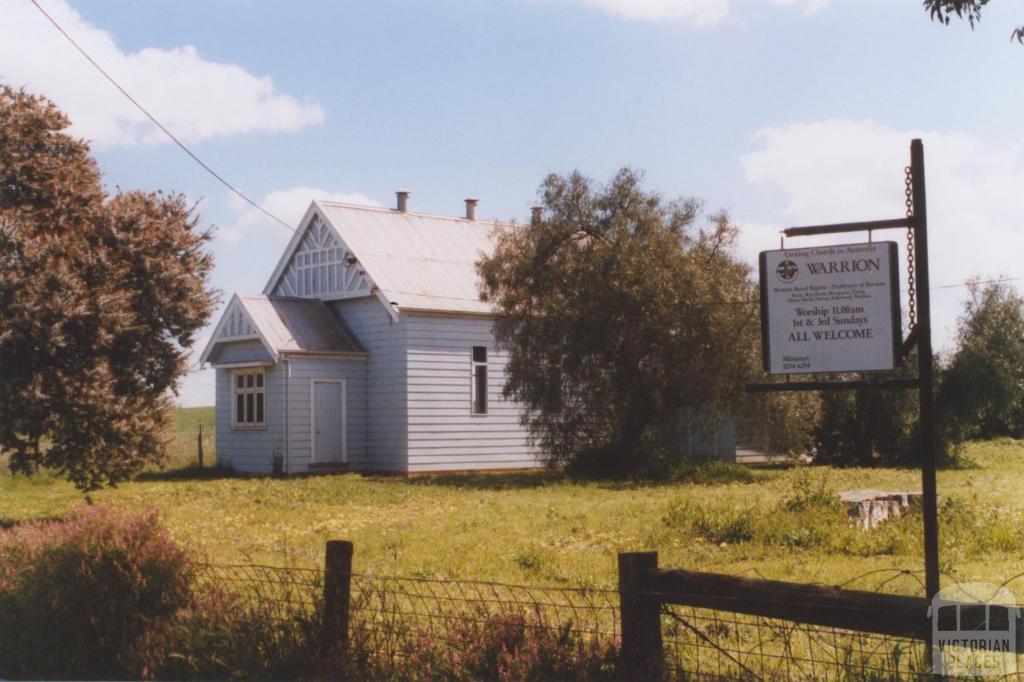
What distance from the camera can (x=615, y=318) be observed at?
2600 cm

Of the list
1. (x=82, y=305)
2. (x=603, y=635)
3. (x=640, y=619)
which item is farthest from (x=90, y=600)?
(x=82, y=305)

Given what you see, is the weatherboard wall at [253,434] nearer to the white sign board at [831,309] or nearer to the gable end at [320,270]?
the gable end at [320,270]

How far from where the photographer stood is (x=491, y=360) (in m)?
30.8

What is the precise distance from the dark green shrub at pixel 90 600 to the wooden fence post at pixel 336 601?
150 cm

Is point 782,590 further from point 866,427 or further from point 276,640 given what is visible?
point 866,427

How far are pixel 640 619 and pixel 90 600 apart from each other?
4297 millimetres

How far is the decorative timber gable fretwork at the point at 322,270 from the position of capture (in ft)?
99.0

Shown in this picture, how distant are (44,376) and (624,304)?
13.8m

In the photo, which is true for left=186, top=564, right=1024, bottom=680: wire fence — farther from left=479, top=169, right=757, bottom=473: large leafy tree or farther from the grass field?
left=479, top=169, right=757, bottom=473: large leafy tree

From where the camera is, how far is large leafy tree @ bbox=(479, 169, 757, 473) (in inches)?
1016

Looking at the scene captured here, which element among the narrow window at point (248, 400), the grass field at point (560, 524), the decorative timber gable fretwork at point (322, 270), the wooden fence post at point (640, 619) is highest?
the decorative timber gable fretwork at point (322, 270)

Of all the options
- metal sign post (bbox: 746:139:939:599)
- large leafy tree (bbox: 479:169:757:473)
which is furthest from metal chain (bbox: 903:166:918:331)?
large leafy tree (bbox: 479:169:757:473)

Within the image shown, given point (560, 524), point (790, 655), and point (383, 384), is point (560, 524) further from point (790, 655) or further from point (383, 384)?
point (383, 384)

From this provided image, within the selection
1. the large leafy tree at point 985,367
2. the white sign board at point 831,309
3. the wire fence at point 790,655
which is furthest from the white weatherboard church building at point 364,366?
the white sign board at point 831,309
